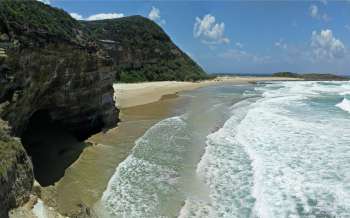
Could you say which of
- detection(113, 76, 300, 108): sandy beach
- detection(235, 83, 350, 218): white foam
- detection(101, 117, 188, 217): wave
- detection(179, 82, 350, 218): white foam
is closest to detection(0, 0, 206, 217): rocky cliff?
detection(101, 117, 188, 217): wave

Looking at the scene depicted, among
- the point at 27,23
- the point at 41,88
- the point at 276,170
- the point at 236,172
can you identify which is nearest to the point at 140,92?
the point at 41,88

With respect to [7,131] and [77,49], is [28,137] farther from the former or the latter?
[7,131]

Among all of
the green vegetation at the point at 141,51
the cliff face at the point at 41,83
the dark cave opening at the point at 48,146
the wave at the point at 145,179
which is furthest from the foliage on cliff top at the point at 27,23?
the green vegetation at the point at 141,51

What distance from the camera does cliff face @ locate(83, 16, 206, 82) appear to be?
274ft

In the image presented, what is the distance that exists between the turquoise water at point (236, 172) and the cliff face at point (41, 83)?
10.6 ft

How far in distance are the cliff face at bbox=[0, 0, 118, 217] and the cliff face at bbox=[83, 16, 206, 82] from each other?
52.4m

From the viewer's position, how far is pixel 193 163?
712 inches

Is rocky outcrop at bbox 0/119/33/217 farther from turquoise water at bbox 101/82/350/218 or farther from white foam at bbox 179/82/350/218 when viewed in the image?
white foam at bbox 179/82/350/218

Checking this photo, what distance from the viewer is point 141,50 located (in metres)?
91.6

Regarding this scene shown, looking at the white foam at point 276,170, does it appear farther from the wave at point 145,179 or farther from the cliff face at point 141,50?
the cliff face at point 141,50

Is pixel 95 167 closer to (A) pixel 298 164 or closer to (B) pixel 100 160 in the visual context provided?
(B) pixel 100 160

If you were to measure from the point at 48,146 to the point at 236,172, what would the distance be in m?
9.45

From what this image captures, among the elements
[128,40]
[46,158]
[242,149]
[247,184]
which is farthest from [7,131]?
[128,40]

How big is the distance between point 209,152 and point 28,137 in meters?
8.88
